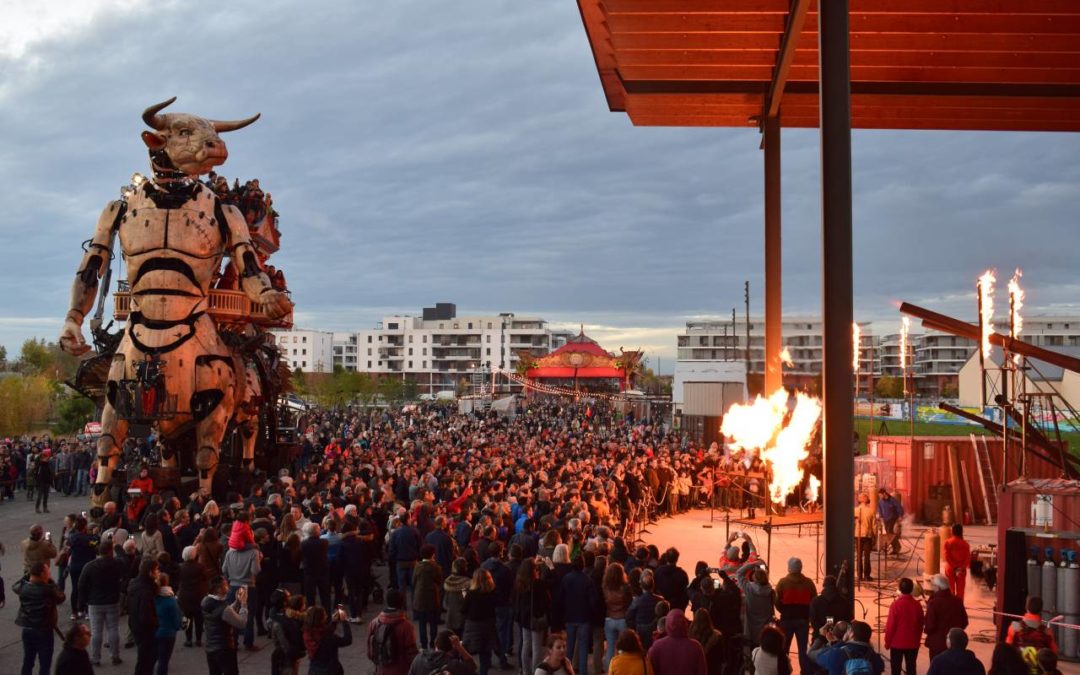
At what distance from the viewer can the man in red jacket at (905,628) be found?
8672 millimetres

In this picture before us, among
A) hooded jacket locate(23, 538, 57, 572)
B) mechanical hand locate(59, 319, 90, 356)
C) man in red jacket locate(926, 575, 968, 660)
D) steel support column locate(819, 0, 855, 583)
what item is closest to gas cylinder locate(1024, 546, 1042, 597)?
steel support column locate(819, 0, 855, 583)

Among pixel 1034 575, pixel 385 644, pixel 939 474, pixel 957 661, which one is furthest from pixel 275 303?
pixel 939 474

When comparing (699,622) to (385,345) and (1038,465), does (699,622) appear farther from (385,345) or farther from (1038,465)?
(385,345)

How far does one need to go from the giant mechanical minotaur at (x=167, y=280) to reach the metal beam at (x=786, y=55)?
973 cm

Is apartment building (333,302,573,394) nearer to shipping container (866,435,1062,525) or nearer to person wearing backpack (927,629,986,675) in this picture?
shipping container (866,435,1062,525)

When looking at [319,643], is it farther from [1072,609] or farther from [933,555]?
[933,555]

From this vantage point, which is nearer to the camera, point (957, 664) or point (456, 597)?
point (957, 664)

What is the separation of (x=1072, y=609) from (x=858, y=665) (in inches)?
216

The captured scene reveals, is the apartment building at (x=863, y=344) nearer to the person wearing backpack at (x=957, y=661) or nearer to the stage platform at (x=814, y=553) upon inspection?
the stage platform at (x=814, y=553)

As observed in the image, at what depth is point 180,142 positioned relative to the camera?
1595 cm

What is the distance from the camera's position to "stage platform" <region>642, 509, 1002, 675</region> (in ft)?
38.2

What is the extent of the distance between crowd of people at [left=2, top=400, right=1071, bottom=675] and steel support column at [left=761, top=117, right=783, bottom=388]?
620cm

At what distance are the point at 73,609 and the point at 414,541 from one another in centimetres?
419

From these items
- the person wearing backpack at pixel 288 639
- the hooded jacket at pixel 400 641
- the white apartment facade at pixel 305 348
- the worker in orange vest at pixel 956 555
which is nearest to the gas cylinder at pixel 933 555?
the worker in orange vest at pixel 956 555
